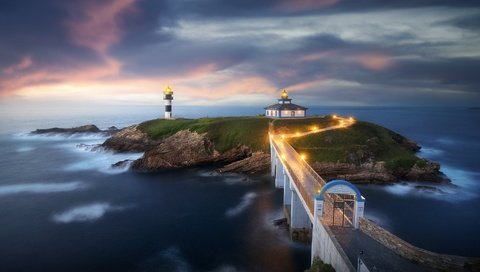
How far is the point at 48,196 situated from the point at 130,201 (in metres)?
14.1

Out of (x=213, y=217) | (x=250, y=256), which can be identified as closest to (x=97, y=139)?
(x=213, y=217)

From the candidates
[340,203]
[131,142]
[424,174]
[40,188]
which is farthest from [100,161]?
[424,174]

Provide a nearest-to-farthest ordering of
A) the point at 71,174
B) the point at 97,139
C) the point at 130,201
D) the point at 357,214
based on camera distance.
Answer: the point at 357,214 < the point at 130,201 < the point at 71,174 < the point at 97,139

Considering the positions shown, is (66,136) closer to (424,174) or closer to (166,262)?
(166,262)

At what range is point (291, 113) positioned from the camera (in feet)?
277

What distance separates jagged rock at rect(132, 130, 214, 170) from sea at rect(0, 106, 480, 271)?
3590mm

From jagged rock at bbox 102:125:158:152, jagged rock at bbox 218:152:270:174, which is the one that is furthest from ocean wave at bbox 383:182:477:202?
jagged rock at bbox 102:125:158:152

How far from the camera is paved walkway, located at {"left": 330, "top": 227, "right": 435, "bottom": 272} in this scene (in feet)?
61.5

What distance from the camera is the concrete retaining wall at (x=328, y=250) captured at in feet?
58.3

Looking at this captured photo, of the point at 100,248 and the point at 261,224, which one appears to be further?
the point at 261,224

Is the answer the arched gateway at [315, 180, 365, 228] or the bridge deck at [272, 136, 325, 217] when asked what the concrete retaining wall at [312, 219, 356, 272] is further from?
the bridge deck at [272, 136, 325, 217]

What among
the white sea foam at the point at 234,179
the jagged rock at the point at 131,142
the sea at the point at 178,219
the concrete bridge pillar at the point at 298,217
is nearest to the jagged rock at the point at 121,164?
the sea at the point at 178,219

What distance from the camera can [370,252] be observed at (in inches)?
787

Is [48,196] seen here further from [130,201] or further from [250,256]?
[250,256]
